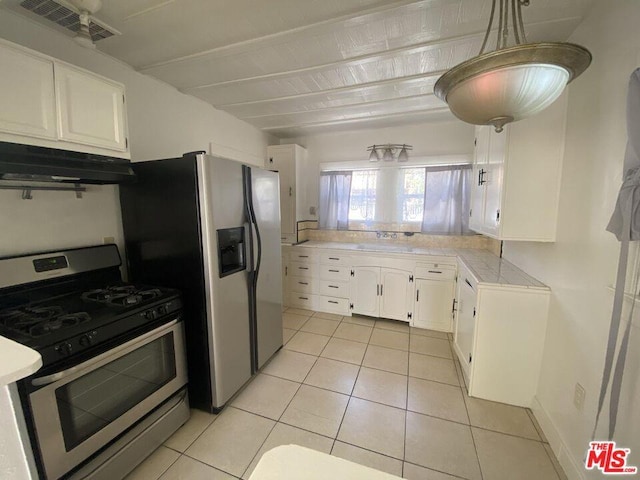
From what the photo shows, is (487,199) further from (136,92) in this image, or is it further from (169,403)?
(136,92)

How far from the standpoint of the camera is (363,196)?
374 cm

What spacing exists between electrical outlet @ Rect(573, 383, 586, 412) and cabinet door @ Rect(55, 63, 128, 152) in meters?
2.93

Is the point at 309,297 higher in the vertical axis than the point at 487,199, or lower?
lower

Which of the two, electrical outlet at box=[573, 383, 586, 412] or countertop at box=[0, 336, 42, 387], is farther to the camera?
electrical outlet at box=[573, 383, 586, 412]

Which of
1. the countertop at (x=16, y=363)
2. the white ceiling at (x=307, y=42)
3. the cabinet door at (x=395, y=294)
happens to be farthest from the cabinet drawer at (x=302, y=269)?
the countertop at (x=16, y=363)

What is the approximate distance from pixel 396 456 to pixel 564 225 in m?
1.72

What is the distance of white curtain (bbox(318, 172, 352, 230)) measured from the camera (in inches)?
149

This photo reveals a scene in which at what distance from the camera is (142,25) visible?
5.08ft

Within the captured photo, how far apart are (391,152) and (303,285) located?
82.6 inches

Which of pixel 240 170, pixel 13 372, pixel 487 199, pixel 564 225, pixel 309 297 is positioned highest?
pixel 240 170

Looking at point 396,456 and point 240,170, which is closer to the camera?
point 396,456

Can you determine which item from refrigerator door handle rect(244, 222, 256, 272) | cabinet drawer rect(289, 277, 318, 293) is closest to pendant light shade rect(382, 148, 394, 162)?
cabinet drawer rect(289, 277, 318, 293)

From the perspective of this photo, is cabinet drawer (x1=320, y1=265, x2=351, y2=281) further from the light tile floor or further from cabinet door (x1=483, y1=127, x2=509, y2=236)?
cabinet door (x1=483, y1=127, x2=509, y2=236)

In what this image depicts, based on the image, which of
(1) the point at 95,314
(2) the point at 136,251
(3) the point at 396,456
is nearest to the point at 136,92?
(2) the point at 136,251
